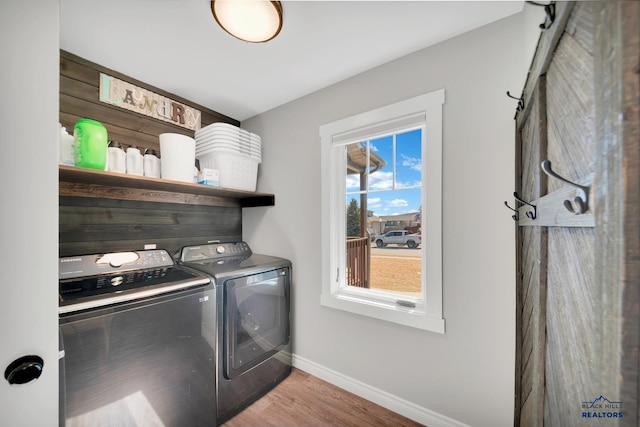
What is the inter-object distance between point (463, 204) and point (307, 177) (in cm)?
124

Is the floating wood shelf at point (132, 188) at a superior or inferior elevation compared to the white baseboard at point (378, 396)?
superior

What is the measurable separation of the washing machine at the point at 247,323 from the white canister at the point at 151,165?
703 millimetres

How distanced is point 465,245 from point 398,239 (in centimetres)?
48

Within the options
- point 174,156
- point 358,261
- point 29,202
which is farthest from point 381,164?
point 29,202

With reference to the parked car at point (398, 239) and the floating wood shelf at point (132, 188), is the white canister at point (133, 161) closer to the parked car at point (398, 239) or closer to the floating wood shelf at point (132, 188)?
the floating wood shelf at point (132, 188)

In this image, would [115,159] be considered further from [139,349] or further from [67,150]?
[139,349]

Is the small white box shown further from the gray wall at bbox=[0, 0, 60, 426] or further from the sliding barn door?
the sliding barn door

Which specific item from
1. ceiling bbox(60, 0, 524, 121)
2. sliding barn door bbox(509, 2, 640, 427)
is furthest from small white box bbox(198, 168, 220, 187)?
sliding barn door bbox(509, 2, 640, 427)

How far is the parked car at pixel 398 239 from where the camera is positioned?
1.67 meters

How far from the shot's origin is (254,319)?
5.89ft

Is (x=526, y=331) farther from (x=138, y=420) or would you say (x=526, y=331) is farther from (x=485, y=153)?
(x=138, y=420)

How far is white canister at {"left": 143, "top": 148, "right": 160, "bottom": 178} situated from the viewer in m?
1.62

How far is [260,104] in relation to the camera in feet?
7.34

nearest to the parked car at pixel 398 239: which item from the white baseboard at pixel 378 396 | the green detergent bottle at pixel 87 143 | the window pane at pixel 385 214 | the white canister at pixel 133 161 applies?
the window pane at pixel 385 214
